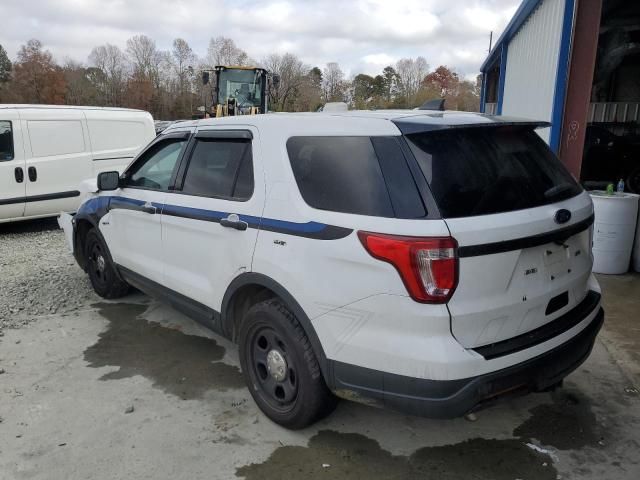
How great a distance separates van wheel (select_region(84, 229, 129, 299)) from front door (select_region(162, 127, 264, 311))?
1.39 meters

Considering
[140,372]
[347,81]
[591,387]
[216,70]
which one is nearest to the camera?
[591,387]

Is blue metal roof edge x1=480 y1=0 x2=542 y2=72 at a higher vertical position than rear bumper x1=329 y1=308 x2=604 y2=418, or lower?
higher

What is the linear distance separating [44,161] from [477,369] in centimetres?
802

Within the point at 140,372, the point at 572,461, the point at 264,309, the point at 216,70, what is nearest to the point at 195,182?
the point at 264,309

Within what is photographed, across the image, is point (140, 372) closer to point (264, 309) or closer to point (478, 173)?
point (264, 309)

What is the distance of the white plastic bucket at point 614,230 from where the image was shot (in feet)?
19.0

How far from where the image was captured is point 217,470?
2.76m

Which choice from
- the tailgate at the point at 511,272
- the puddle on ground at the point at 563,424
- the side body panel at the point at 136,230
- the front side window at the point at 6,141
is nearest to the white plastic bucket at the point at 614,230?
the puddle on ground at the point at 563,424

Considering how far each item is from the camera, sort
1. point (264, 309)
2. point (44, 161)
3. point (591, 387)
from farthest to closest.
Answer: point (44, 161) → point (591, 387) → point (264, 309)

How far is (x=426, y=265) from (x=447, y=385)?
1.77ft

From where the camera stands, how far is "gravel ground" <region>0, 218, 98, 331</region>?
511 centimetres

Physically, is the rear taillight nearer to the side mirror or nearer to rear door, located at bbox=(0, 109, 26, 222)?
the side mirror

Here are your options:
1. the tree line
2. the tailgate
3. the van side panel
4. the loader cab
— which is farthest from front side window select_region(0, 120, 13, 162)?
the tree line

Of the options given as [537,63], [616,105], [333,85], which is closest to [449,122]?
[537,63]
